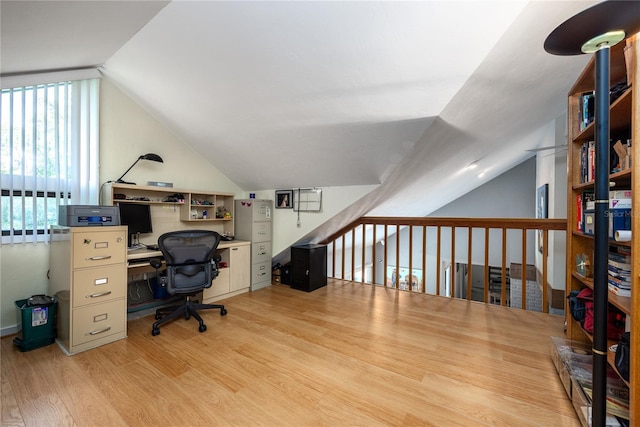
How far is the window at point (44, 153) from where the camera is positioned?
2.06m

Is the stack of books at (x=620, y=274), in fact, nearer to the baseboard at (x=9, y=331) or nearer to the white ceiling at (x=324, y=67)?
the white ceiling at (x=324, y=67)

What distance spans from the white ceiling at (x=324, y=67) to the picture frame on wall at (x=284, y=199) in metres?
0.66

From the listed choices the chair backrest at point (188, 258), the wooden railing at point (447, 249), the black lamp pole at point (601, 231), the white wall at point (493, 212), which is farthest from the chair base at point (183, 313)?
the white wall at point (493, 212)

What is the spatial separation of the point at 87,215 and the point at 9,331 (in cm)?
124

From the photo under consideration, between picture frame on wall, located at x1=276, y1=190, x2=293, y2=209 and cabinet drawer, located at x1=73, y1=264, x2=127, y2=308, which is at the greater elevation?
picture frame on wall, located at x1=276, y1=190, x2=293, y2=209

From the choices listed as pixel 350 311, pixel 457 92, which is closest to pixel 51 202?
pixel 350 311

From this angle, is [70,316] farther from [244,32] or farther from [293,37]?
[293,37]

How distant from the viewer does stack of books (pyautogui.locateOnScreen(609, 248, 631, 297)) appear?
50.1 inches

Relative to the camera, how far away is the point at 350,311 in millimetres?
2666

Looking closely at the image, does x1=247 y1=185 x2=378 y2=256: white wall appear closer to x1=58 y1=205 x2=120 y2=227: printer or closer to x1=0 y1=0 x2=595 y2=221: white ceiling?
x1=0 y1=0 x2=595 y2=221: white ceiling

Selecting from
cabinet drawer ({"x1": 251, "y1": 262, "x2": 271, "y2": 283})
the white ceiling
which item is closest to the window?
the white ceiling

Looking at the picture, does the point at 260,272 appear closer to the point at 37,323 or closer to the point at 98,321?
the point at 98,321

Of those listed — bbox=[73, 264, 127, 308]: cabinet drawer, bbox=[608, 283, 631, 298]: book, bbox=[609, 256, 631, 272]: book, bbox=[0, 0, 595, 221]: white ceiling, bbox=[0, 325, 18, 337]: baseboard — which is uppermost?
bbox=[0, 0, 595, 221]: white ceiling

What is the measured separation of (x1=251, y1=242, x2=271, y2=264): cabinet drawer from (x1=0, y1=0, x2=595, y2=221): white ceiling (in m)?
1.22
